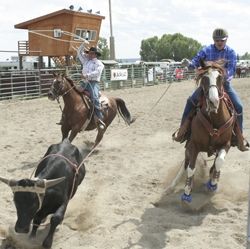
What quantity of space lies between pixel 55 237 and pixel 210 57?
9.88ft

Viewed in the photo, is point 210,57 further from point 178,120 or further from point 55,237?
point 178,120

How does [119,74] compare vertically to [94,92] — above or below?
above

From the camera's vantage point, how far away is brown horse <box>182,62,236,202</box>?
5.09 meters

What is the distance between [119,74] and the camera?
26.5 meters

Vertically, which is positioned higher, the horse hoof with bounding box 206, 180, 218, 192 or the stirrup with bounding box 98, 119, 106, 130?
the stirrup with bounding box 98, 119, 106, 130

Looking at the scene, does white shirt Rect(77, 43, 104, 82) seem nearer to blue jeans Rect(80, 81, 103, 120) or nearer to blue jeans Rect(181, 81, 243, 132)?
blue jeans Rect(80, 81, 103, 120)

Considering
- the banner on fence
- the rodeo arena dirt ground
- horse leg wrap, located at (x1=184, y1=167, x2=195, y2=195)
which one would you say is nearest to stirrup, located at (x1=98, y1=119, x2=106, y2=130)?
the rodeo arena dirt ground

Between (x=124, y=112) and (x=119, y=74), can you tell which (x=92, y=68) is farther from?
(x=119, y=74)

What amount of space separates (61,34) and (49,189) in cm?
2674

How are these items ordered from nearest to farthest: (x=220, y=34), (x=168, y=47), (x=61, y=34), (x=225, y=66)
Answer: (x=220, y=34) < (x=225, y=66) < (x=61, y=34) < (x=168, y=47)

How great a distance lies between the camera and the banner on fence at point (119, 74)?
85.0 ft

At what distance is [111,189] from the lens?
6207mm

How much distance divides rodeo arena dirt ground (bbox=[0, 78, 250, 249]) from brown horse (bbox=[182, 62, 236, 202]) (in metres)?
0.42

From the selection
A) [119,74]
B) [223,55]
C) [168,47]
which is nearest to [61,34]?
[119,74]
